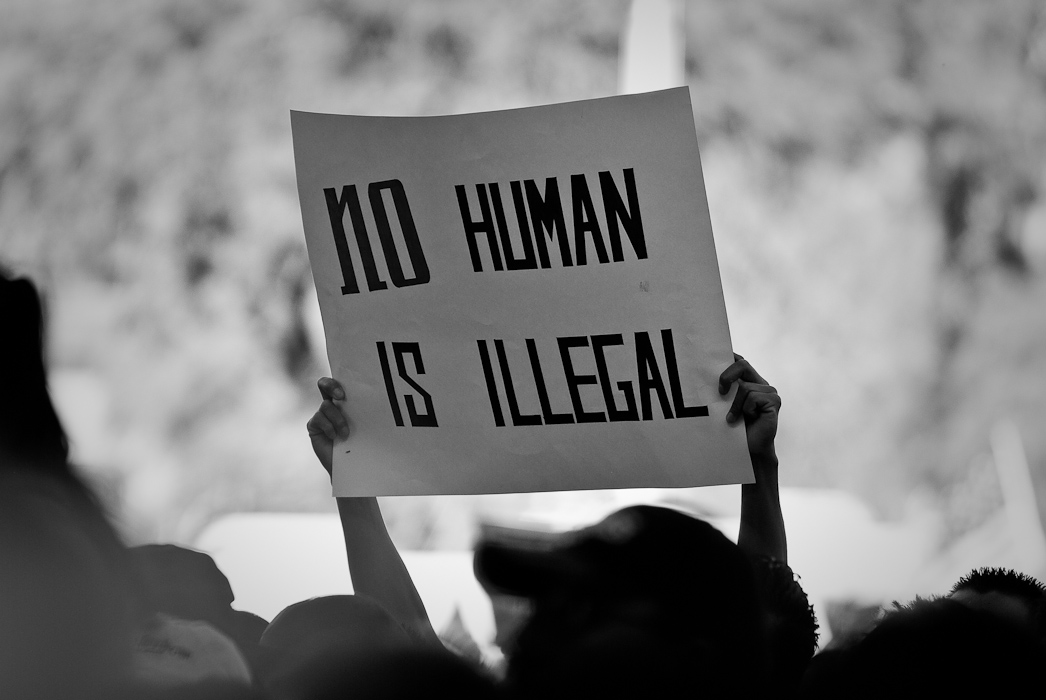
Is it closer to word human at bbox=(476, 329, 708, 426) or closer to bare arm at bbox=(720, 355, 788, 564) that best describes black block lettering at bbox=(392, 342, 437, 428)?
word human at bbox=(476, 329, 708, 426)

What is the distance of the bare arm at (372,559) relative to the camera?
38.4 inches

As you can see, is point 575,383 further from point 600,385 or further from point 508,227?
point 508,227

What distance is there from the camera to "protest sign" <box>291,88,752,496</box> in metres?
0.85

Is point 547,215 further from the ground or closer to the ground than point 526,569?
further from the ground

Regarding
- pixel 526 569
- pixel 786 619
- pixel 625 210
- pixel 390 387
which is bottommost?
pixel 786 619

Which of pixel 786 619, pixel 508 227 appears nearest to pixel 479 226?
pixel 508 227

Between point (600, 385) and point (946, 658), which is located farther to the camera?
point (600, 385)

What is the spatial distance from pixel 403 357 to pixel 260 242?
132 centimetres

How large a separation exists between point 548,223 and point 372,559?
1.40 ft

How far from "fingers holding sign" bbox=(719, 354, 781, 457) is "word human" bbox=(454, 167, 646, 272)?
0.49 feet

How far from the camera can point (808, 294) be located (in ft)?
6.44

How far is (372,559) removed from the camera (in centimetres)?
99

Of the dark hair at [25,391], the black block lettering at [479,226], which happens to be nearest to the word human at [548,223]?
the black block lettering at [479,226]

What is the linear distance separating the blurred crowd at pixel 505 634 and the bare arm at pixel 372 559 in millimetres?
178
